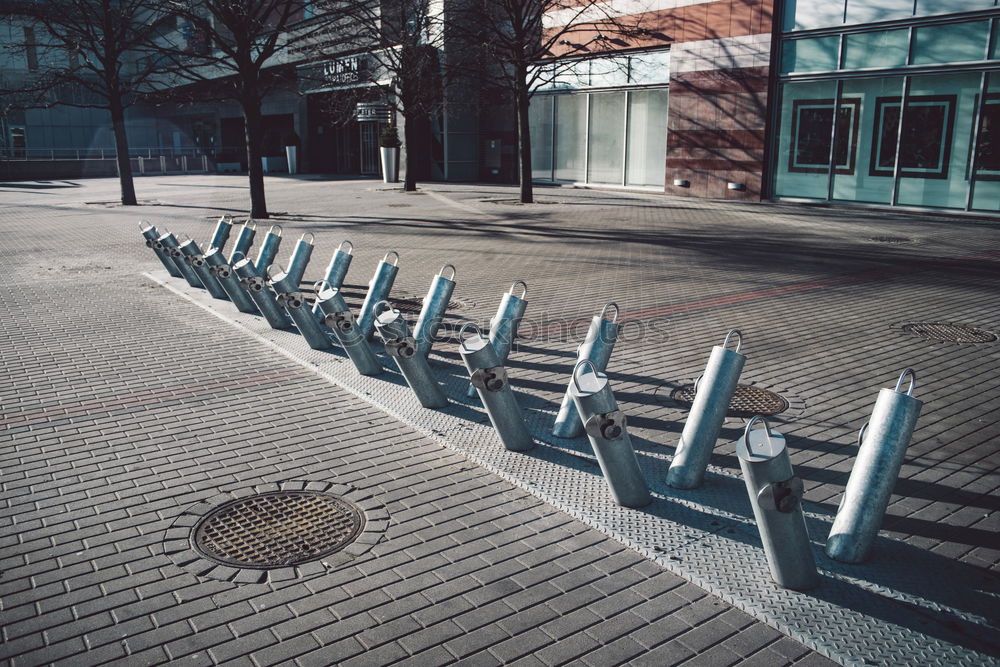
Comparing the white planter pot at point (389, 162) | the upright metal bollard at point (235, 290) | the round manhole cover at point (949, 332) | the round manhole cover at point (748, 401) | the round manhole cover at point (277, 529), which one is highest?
the white planter pot at point (389, 162)

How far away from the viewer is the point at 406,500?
4.64 meters

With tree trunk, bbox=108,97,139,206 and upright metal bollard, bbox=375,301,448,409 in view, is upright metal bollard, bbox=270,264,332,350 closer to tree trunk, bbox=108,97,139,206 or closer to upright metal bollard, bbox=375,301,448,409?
upright metal bollard, bbox=375,301,448,409

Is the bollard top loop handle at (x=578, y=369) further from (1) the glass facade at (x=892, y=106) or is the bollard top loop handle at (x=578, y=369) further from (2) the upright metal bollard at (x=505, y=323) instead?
(1) the glass facade at (x=892, y=106)

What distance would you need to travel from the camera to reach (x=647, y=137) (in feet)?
89.1

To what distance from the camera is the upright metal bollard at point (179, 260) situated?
440 inches

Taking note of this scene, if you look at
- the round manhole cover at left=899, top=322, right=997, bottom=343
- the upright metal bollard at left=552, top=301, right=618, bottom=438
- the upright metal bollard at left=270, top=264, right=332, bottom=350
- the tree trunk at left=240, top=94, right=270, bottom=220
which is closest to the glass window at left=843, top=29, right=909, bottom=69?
the round manhole cover at left=899, top=322, right=997, bottom=343

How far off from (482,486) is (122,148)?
22.1m

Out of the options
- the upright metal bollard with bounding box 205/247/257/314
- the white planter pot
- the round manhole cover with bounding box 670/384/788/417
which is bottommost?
the round manhole cover with bounding box 670/384/788/417

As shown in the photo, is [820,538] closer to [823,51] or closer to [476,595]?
[476,595]

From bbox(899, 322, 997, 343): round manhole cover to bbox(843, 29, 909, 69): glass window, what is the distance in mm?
13262

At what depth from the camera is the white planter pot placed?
108 ft

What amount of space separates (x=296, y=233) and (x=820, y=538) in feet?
46.6

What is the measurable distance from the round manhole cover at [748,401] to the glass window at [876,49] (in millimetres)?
16373

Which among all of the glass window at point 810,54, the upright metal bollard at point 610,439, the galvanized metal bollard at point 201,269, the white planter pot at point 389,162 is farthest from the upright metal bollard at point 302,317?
the white planter pot at point 389,162
